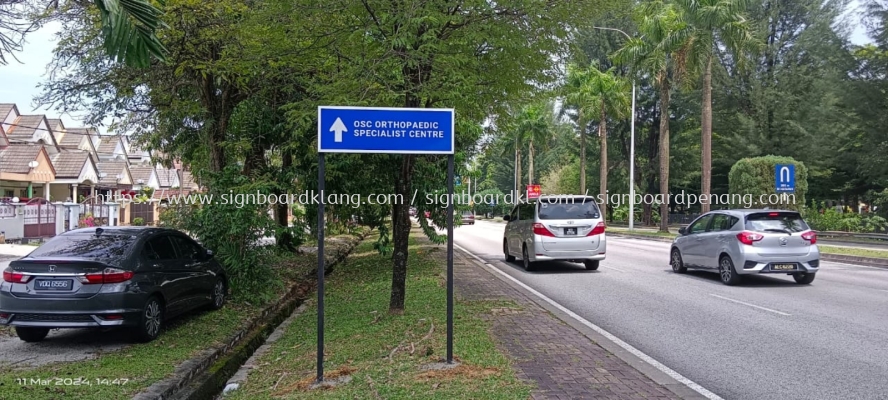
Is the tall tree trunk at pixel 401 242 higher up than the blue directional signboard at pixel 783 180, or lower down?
lower down

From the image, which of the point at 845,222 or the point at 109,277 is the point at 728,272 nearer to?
the point at 109,277

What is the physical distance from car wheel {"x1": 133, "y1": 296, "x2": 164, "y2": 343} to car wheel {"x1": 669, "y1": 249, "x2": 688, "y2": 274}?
11.7 metres

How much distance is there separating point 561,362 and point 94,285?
5.64 meters

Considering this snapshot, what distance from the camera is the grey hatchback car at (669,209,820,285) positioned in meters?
12.4

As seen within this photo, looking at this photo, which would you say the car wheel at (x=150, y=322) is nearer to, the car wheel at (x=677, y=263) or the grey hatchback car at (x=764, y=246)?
the grey hatchback car at (x=764, y=246)

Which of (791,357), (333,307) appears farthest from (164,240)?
(791,357)

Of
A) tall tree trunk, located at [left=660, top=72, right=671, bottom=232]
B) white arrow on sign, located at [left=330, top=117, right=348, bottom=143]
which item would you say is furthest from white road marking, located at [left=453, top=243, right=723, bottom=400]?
tall tree trunk, located at [left=660, top=72, right=671, bottom=232]

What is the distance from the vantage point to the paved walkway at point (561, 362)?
556 cm

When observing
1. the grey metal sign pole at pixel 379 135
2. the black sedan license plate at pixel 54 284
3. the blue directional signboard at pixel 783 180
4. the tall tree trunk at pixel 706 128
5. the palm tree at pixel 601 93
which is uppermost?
the palm tree at pixel 601 93

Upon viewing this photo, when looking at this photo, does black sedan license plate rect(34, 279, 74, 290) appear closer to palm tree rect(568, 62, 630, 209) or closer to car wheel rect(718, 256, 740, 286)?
car wheel rect(718, 256, 740, 286)

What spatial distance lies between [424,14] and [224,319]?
18.8 ft

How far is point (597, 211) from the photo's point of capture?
15727 millimetres

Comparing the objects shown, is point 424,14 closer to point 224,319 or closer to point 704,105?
point 224,319

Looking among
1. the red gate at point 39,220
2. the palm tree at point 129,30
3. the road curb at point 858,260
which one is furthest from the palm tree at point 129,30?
the red gate at point 39,220
